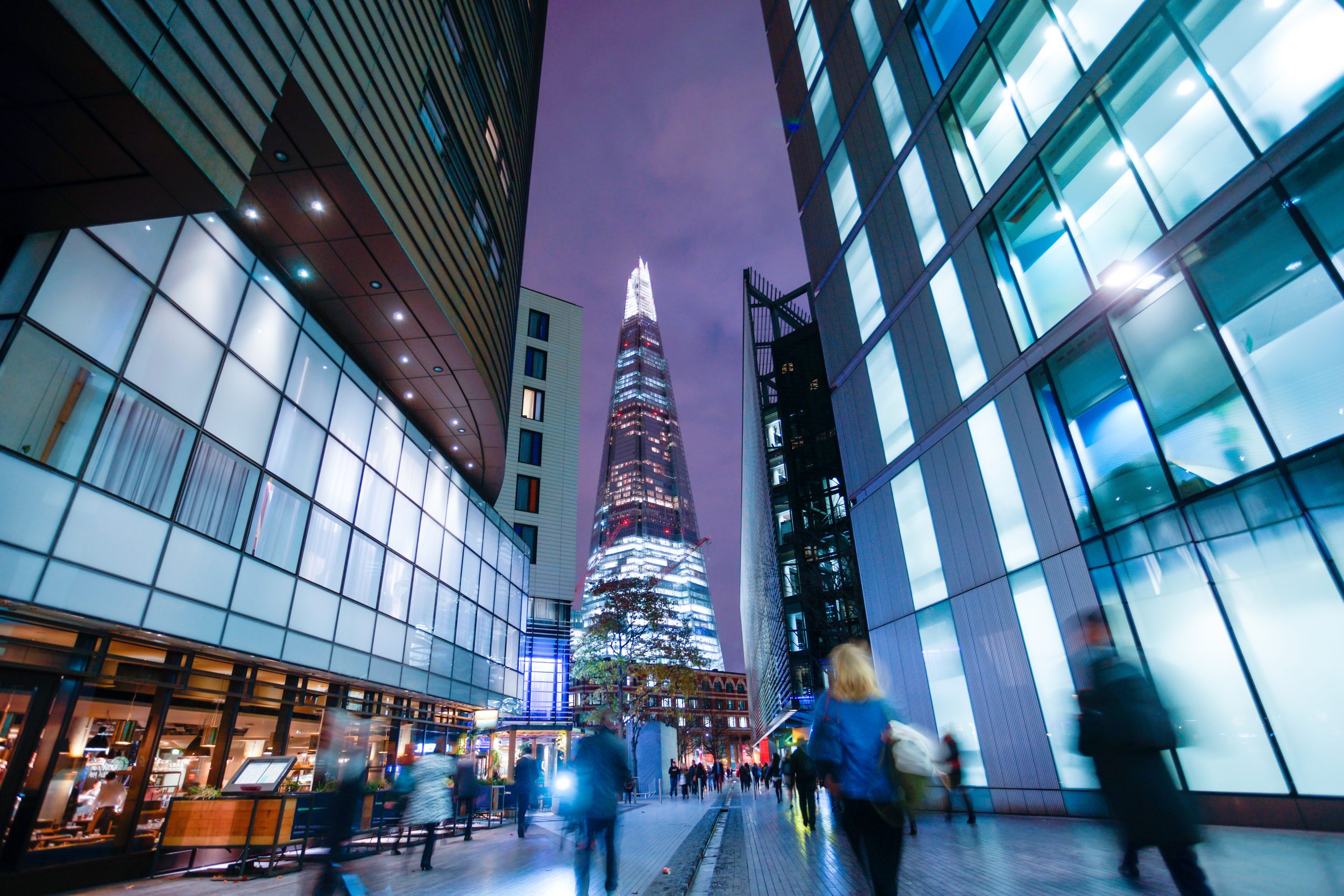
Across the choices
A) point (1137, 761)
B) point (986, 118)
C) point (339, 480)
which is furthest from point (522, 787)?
point (986, 118)

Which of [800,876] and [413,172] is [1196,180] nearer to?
[800,876]

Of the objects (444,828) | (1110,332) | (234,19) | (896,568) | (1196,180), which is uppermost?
(234,19)

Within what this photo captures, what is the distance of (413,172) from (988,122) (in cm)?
1139

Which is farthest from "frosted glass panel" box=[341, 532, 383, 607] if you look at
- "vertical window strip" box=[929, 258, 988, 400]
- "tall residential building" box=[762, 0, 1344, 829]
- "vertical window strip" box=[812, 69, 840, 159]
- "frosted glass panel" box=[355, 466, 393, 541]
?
"vertical window strip" box=[812, 69, 840, 159]

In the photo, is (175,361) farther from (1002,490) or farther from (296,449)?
(1002,490)

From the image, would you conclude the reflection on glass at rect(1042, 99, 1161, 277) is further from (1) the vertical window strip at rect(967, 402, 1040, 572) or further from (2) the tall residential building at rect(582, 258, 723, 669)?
(2) the tall residential building at rect(582, 258, 723, 669)

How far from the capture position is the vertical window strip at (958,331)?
41.7 ft

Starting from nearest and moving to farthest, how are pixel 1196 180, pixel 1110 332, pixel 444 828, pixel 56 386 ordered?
pixel 56 386
pixel 1196 180
pixel 1110 332
pixel 444 828

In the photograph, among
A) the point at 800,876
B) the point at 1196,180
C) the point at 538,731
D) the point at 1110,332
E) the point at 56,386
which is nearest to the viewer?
the point at 800,876

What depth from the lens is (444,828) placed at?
14.5m

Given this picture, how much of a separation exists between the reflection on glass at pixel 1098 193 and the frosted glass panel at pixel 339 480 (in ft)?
46.1

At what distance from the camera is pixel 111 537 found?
25.3ft

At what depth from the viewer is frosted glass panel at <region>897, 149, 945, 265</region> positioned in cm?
1423

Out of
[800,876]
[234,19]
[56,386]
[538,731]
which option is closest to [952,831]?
[800,876]
